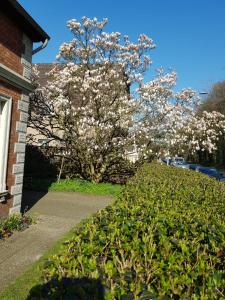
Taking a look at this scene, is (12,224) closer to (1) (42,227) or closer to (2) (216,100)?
(1) (42,227)

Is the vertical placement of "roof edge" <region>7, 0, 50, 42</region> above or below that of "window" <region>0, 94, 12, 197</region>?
above

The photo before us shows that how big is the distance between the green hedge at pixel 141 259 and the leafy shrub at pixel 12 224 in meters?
3.66

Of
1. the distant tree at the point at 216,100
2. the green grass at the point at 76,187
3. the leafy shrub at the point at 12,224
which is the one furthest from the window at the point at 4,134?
the distant tree at the point at 216,100

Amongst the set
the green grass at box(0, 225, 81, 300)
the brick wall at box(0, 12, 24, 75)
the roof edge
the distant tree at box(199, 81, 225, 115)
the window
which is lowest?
the green grass at box(0, 225, 81, 300)

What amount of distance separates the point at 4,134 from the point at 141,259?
18.9 feet

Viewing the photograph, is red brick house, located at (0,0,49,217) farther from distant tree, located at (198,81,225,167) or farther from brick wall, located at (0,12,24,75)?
distant tree, located at (198,81,225,167)

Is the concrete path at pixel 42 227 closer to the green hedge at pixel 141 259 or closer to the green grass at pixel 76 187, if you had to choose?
the green grass at pixel 76 187

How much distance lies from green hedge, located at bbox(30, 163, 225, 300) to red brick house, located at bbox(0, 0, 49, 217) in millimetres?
4220

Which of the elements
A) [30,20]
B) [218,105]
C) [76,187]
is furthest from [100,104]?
[218,105]

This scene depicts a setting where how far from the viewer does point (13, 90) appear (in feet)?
26.3

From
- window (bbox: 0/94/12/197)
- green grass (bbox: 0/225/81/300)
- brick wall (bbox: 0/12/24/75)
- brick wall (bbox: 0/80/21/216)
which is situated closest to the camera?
green grass (bbox: 0/225/81/300)

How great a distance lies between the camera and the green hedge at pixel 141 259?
7.45ft

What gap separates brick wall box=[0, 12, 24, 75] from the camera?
7.44 metres

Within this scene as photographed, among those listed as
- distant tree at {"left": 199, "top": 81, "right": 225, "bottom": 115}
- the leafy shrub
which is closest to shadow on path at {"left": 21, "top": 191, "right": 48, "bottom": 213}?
the leafy shrub
